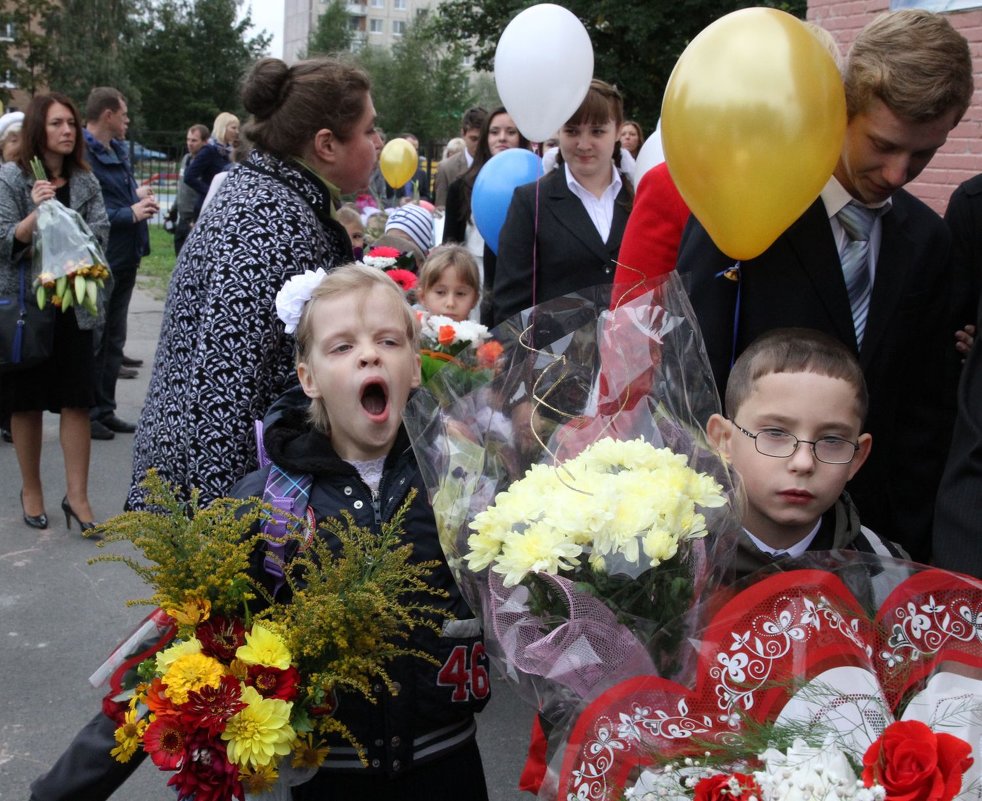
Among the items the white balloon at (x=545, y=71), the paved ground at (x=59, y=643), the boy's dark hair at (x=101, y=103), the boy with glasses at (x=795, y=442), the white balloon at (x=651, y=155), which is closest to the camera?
the boy with glasses at (x=795, y=442)

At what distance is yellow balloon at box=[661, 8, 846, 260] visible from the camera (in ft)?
7.16

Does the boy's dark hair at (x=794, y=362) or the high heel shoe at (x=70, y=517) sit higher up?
the boy's dark hair at (x=794, y=362)

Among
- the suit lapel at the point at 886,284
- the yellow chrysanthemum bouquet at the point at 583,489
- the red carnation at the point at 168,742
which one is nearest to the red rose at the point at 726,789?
the yellow chrysanthemum bouquet at the point at 583,489

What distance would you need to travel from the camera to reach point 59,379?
5.80 metres

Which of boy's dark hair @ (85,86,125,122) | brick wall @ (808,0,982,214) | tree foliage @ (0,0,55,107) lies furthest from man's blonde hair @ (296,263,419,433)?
tree foliage @ (0,0,55,107)

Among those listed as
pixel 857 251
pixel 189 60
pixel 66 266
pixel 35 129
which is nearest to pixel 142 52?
pixel 189 60

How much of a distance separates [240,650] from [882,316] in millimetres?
1579

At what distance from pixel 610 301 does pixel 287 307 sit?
938 millimetres

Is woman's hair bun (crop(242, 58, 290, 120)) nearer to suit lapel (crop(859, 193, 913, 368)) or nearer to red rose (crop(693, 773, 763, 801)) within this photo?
suit lapel (crop(859, 193, 913, 368))

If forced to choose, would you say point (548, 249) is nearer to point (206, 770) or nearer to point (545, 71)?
point (545, 71)

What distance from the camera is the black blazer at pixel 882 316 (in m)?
2.43

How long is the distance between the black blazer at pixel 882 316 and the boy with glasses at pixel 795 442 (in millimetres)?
199

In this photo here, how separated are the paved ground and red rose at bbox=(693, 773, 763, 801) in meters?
2.60

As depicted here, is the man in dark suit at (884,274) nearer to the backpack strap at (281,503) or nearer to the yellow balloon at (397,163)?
the backpack strap at (281,503)
